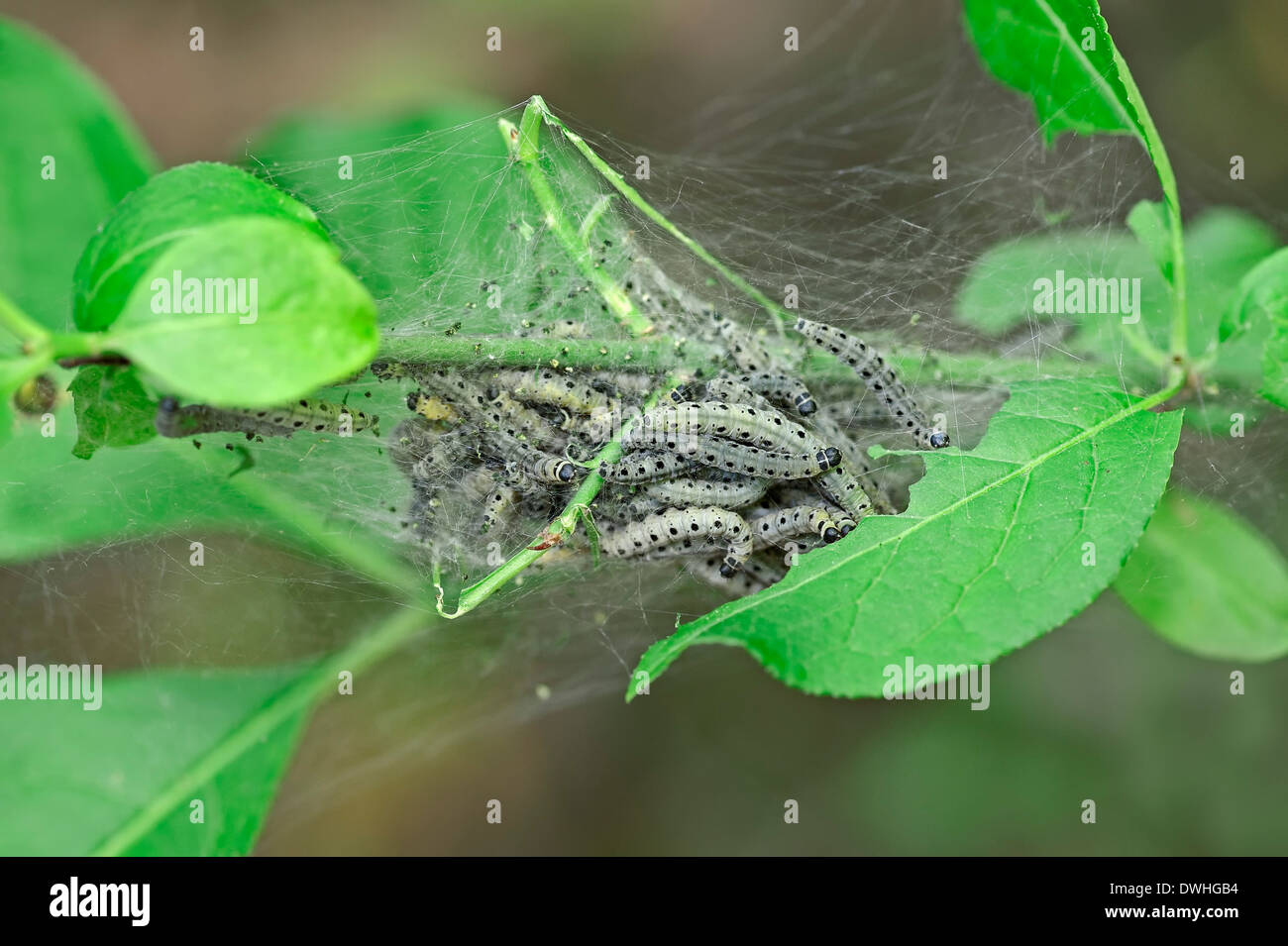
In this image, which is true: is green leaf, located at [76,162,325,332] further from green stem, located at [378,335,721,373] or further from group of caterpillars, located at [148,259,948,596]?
group of caterpillars, located at [148,259,948,596]

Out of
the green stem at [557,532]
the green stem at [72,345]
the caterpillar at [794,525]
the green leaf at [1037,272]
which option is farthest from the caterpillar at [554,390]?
the green leaf at [1037,272]

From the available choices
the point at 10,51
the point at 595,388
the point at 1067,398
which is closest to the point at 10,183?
the point at 10,51

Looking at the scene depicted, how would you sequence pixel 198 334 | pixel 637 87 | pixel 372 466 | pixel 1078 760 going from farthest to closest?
pixel 637 87
pixel 1078 760
pixel 372 466
pixel 198 334

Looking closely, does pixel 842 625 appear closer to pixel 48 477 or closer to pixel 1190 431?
pixel 1190 431

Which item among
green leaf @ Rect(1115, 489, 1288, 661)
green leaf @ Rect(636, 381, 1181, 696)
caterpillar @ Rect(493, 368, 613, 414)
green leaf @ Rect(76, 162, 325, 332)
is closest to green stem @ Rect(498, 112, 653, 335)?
Answer: caterpillar @ Rect(493, 368, 613, 414)

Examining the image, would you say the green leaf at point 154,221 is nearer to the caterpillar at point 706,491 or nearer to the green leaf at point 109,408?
the green leaf at point 109,408

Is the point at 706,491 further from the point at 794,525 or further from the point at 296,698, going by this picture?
the point at 296,698

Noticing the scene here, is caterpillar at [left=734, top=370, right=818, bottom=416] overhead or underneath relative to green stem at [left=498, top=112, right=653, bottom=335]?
underneath
